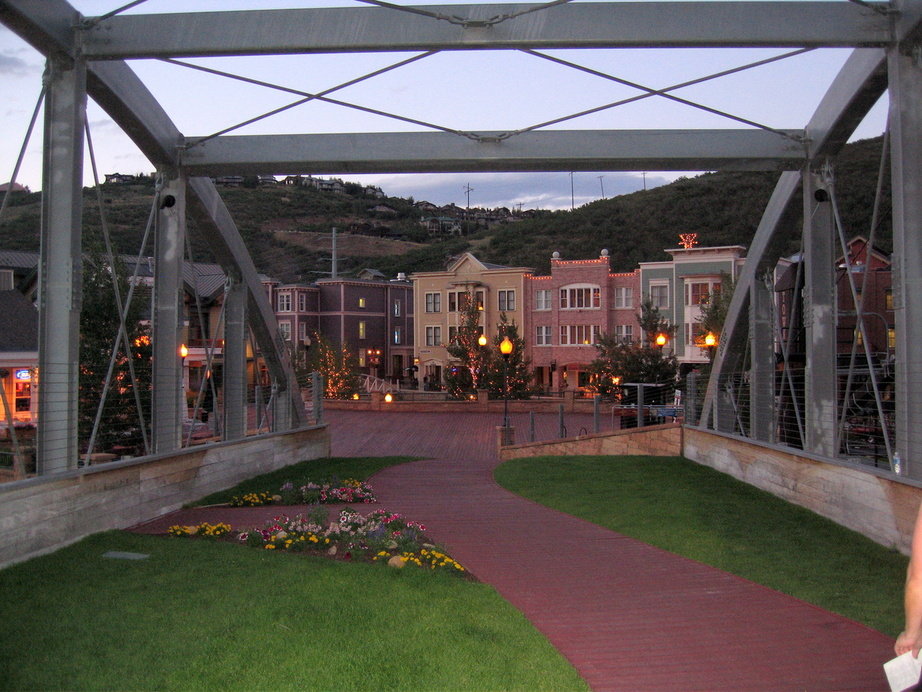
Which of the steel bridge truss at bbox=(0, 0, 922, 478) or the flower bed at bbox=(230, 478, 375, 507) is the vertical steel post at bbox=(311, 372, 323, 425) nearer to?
the flower bed at bbox=(230, 478, 375, 507)

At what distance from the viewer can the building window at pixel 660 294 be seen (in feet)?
171

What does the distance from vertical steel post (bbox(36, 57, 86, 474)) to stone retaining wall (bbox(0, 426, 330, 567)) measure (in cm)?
45

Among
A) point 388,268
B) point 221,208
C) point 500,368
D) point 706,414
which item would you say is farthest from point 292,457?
point 388,268

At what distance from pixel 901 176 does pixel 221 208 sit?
9515 millimetres

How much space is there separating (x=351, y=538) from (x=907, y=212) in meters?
6.36

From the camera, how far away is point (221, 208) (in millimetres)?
14328

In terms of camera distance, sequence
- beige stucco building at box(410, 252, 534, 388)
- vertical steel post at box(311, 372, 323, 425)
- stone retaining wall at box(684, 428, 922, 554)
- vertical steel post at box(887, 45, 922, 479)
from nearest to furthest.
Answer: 1. stone retaining wall at box(684, 428, 922, 554)
2. vertical steel post at box(887, 45, 922, 479)
3. vertical steel post at box(311, 372, 323, 425)
4. beige stucco building at box(410, 252, 534, 388)

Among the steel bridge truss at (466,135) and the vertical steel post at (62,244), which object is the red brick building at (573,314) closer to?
the steel bridge truss at (466,135)

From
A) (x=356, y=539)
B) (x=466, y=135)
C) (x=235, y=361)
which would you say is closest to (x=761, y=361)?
(x=466, y=135)

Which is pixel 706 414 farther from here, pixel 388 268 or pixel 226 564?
pixel 388 268

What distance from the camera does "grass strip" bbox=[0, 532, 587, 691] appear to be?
4938 mm

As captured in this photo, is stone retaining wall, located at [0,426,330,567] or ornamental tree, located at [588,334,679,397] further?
ornamental tree, located at [588,334,679,397]

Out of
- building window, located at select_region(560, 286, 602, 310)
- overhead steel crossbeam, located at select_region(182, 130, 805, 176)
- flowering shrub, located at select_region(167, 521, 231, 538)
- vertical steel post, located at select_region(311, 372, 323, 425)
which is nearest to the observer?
flowering shrub, located at select_region(167, 521, 231, 538)

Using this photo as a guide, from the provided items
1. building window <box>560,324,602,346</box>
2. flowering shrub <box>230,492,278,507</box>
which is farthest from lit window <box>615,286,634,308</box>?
flowering shrub <box>230,492,278,507</box>
